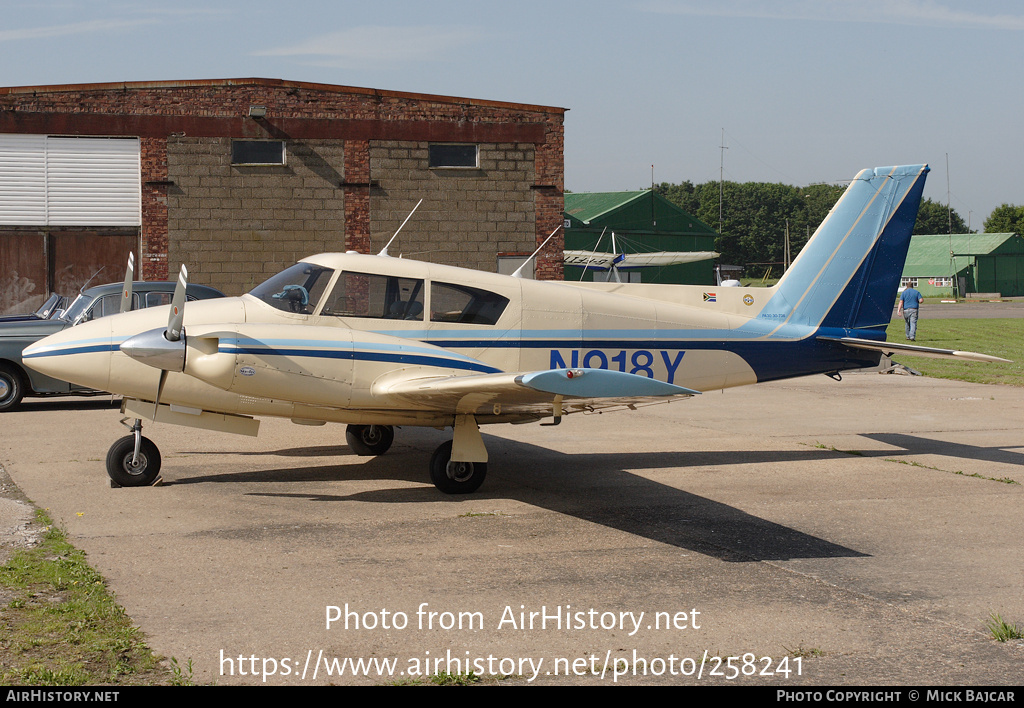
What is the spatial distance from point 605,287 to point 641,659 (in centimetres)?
629

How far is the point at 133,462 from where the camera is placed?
28.6 feet

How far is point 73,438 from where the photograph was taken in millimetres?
11562

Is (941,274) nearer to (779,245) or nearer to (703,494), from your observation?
(779,245)

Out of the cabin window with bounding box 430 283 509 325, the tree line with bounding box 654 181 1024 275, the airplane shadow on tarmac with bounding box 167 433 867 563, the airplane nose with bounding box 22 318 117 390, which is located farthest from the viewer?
the tree line with bounding box 654 181 1024 275

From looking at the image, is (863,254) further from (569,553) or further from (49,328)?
(49,328)

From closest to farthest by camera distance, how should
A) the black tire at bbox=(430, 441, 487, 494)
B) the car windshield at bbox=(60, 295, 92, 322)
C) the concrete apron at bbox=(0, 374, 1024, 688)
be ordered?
the concrete apron at bbox=(0, 374, 1024, 688), the black tire at bbox=(430, 441, 487, 494), the car windshield at bbox=(60, 295, 92, 322)

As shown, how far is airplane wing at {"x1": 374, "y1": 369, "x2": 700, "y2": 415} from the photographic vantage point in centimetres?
661

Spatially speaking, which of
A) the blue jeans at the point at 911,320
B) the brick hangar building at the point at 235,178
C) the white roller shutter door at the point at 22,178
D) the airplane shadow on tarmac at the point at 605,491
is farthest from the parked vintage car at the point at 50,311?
the blue jeans at the point at 911,320

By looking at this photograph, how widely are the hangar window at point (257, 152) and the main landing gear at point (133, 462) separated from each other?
53.6 ft

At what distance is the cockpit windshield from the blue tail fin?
5459mm

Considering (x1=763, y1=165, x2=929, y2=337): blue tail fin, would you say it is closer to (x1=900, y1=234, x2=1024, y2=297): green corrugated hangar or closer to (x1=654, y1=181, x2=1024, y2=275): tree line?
(x1=900, y1=234, x2=1024, y2=297): green corrugated hangar

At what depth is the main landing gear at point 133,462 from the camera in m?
8.67

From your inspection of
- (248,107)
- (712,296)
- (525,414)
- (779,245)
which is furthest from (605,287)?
(779,245)

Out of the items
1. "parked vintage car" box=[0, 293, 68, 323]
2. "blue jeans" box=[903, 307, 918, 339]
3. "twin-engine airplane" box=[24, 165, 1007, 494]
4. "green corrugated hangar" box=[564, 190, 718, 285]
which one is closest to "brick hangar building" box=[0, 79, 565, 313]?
"parked vintage car" box=[0, 293, 68, 323]
